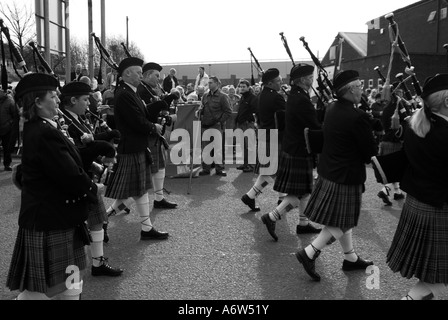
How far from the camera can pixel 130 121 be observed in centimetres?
465

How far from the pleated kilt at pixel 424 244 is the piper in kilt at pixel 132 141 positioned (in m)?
2.85

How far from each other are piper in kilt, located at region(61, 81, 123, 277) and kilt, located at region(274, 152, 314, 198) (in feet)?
6.80

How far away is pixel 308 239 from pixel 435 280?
7.62ft

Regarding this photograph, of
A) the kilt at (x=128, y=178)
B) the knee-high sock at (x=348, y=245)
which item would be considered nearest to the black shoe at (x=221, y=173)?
the kilt at (x=128, y=178)

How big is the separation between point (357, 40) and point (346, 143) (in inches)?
1467

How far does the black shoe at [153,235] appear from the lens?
4.93m

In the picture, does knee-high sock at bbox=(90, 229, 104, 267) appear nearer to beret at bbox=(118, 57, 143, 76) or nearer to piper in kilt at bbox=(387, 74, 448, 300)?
beret at bbox=(118, 57, 143, 76)

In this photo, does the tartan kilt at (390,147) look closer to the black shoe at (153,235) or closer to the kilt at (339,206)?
the kilt at (339,206)

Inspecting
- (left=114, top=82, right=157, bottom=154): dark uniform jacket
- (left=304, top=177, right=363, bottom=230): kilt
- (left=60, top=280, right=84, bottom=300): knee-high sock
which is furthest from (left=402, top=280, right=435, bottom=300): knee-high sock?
(left=114, top=82, right=157, bottom=154): dark uniform jacket

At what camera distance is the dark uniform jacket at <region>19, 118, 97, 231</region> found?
98.3 inches

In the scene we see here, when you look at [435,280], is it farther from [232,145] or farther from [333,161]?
[232,145]

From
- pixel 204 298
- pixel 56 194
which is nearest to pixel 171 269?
pixel 204 298

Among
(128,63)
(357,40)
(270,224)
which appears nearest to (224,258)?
(270,224)
